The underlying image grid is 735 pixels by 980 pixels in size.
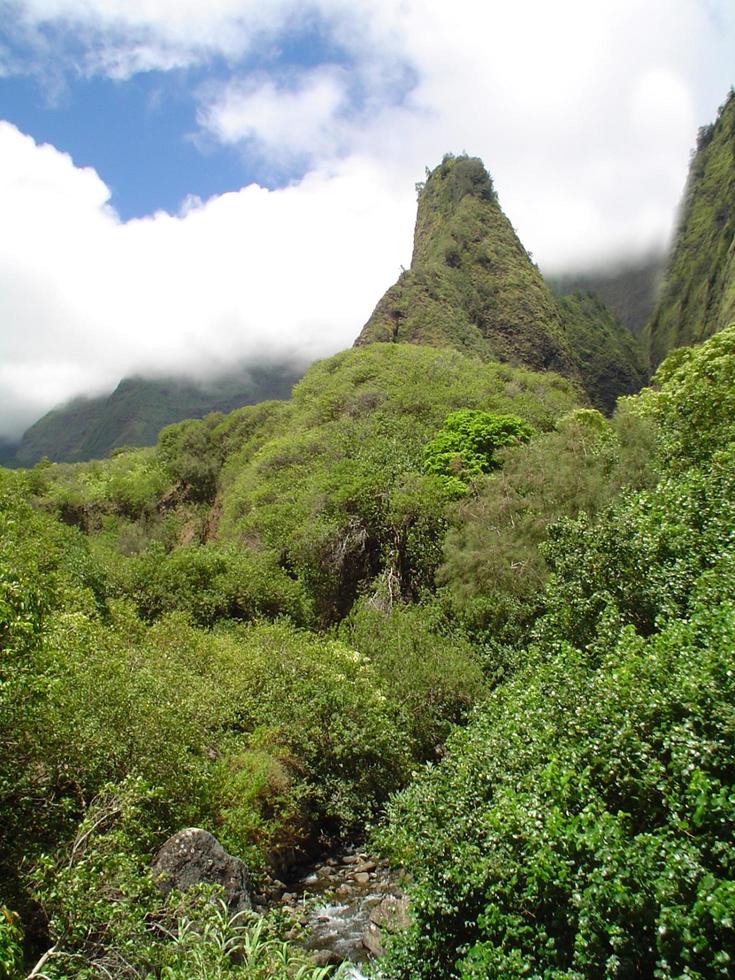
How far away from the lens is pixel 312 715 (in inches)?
708

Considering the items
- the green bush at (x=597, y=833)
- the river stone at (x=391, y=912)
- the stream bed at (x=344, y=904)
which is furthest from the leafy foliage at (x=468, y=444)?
the green bush at (x=597, y=833)

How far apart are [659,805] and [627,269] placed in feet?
499

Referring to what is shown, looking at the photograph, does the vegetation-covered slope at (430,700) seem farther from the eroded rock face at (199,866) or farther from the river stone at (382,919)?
the river stone at (382,919)

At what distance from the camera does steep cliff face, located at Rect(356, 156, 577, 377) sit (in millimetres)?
70625

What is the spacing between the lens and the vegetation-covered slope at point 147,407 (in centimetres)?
11975

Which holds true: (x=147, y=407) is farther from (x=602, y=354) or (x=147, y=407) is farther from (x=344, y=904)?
(x=344, y=904)

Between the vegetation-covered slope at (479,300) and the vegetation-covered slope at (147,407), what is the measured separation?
4180cm

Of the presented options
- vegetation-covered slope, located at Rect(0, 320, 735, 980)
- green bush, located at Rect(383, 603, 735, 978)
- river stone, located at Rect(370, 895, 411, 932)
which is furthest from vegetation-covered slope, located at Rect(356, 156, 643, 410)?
green bush, located at Rect(383, 603, 735, 978)

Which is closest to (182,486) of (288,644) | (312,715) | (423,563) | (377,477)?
(377,477)

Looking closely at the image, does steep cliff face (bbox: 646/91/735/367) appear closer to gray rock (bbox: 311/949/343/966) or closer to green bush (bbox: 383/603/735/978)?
green bush (bbox: 383/603/735/978)

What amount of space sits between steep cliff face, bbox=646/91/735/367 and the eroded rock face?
296 feet

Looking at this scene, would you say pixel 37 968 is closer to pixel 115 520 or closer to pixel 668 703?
pixel 668 703

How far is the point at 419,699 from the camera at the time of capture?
20.3 m

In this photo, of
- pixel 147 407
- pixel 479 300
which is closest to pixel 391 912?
pixel 479 300
